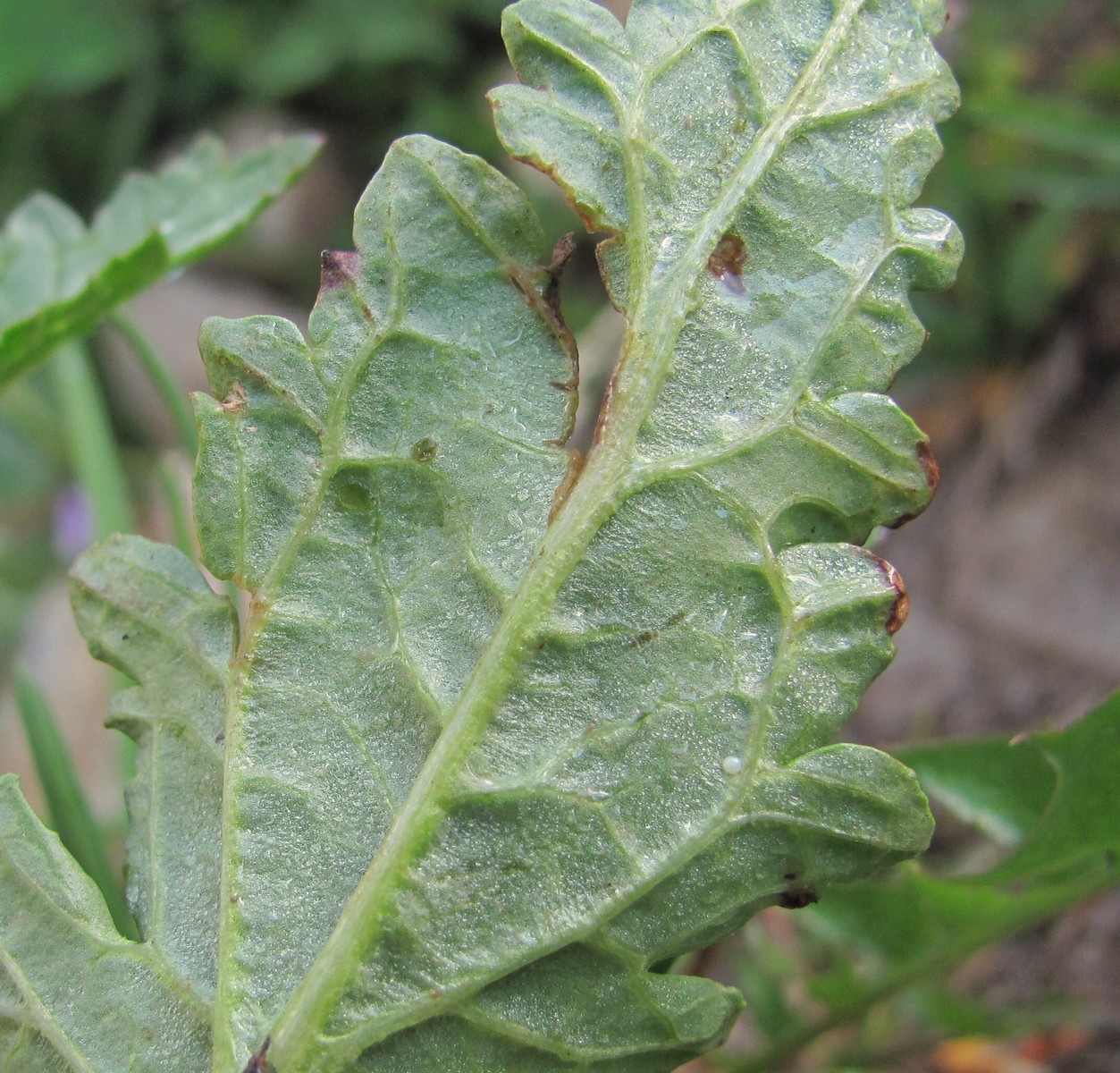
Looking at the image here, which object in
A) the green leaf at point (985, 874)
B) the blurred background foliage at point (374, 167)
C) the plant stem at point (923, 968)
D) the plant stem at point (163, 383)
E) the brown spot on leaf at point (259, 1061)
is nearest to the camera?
the brown spot on leaf at point (259, 1061)

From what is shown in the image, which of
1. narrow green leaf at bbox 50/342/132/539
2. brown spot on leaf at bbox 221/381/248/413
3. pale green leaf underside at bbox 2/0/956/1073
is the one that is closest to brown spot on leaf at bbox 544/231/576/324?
pale green leaf underside at bbox 2/0/956/1073

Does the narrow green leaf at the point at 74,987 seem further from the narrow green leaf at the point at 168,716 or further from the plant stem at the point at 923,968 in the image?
the plant stem at the point at 923,968

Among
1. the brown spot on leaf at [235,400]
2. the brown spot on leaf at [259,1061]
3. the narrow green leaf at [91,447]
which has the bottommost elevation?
the brown spot on leaf at [259,1061]

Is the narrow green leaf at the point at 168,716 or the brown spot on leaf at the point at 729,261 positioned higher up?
the brown spot on leaf at the point at 729,261

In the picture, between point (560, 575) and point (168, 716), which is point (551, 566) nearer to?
point (560, 575)

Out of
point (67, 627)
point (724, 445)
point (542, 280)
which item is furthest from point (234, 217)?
point (67, 627)

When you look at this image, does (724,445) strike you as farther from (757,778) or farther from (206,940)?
(206,940)

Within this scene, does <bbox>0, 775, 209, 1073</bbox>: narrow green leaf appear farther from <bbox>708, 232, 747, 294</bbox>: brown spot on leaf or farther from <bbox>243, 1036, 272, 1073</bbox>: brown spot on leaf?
<bbox>708, 232, 747, 294</bbox>: brown spot on leaf

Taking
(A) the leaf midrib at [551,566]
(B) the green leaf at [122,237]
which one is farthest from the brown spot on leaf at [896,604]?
(B) the green leaf at [122,237]
